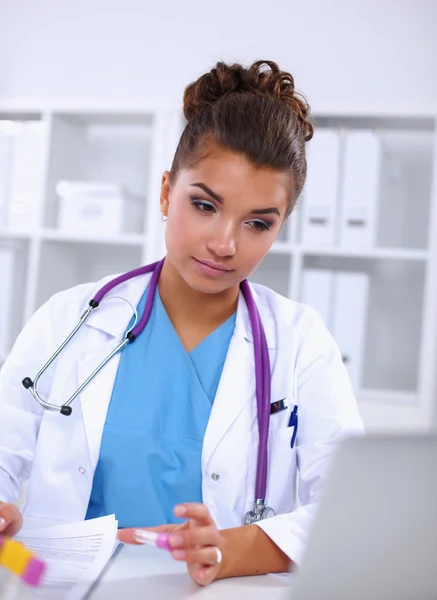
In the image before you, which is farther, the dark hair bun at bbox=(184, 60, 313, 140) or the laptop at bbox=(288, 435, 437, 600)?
the dark hair bun at bbox=(184, 60, 313, 140)

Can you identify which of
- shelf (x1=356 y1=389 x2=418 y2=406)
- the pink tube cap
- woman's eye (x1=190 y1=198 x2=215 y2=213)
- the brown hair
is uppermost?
the brown hair

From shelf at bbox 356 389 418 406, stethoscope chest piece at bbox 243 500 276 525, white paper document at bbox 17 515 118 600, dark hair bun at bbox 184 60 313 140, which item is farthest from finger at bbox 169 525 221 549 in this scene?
shelf at bbox 356 389 418 406

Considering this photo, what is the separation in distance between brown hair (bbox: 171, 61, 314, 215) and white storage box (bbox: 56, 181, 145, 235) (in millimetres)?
1263

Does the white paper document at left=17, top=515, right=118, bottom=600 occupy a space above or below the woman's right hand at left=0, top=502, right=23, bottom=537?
below

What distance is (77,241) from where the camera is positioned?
105 inches

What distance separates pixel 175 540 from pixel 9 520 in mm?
243

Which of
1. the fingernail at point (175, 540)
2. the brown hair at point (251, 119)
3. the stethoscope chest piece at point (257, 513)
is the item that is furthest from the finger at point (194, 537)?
the brown hair at point (251, 119)

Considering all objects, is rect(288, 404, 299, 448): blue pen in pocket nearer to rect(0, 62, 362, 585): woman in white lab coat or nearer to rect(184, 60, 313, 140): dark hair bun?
rect(0, 62, 362, 585): woman in white lab coat

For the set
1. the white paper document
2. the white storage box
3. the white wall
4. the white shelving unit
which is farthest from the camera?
Result: the white wall

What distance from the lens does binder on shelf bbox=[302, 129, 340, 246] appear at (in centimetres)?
243

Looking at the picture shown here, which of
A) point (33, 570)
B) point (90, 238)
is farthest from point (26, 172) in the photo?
point (33, 570)

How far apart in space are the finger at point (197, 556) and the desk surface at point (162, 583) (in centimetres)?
3

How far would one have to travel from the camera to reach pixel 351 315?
2.43 meters

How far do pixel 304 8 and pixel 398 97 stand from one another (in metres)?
0.54
